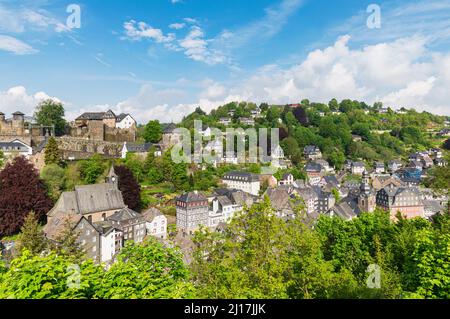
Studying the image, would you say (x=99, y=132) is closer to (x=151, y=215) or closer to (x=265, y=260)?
(x=151, y=215)

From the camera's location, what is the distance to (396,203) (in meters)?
54.2

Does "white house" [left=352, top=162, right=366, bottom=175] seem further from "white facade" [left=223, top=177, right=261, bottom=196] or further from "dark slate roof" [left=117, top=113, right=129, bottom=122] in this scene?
"dark slate roof" [left=117, top=113, right=129, bottom=122]

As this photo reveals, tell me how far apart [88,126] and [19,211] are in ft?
81.2

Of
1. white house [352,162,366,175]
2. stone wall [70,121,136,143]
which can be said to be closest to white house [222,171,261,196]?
stone wall [70,121,136,143]

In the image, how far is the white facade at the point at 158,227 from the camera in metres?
A: 37.8

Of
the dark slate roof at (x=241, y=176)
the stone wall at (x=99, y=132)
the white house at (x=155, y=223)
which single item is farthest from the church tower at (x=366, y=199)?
the stone wall at (x=99, y=132)

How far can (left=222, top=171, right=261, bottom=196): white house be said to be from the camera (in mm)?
57594

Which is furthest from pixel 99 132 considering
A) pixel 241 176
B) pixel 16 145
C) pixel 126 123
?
pixel 241 176

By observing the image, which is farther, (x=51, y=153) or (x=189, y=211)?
(x=189, y=211)

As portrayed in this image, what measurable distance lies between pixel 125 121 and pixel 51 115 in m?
12.5

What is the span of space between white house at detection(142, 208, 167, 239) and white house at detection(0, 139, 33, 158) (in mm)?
18088

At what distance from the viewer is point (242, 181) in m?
57.6
